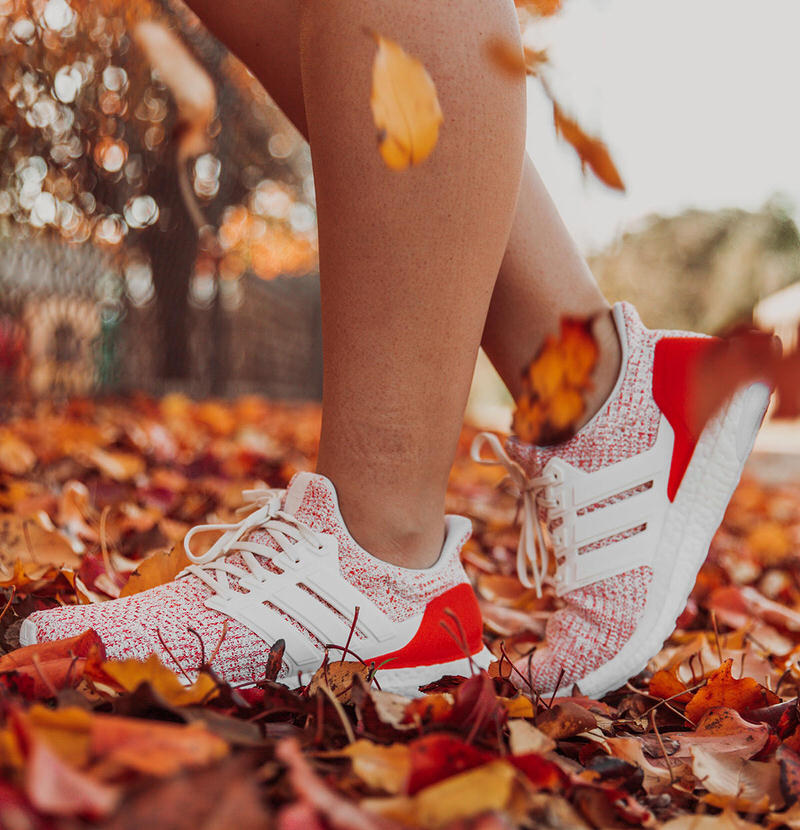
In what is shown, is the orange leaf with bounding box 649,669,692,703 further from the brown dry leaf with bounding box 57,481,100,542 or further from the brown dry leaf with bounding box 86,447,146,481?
the brown dry leaf with bounding box 86,447,146,481

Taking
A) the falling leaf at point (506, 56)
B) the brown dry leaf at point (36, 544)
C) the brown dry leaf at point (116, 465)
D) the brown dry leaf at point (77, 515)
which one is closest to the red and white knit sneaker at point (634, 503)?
the falling leaf at point (506, 56)

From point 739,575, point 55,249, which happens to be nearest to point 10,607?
point 739,575

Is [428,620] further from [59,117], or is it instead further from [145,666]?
[59,117]

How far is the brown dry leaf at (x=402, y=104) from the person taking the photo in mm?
815

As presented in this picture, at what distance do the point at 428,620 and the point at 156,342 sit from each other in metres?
4.83

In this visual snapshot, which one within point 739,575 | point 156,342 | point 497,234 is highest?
point 497,234

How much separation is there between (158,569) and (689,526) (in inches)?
28.1

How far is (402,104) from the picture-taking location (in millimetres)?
812

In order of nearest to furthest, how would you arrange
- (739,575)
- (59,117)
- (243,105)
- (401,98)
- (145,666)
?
(145,666) → (401,98) → (739,575) → (59,117) → (243,105)

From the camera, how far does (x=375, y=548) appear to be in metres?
0.97

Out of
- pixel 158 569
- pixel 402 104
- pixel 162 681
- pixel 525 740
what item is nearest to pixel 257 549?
pixel 158 569

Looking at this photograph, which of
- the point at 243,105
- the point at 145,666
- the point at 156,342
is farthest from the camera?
the point at 243,105

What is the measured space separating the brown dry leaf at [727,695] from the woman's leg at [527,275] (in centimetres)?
38
